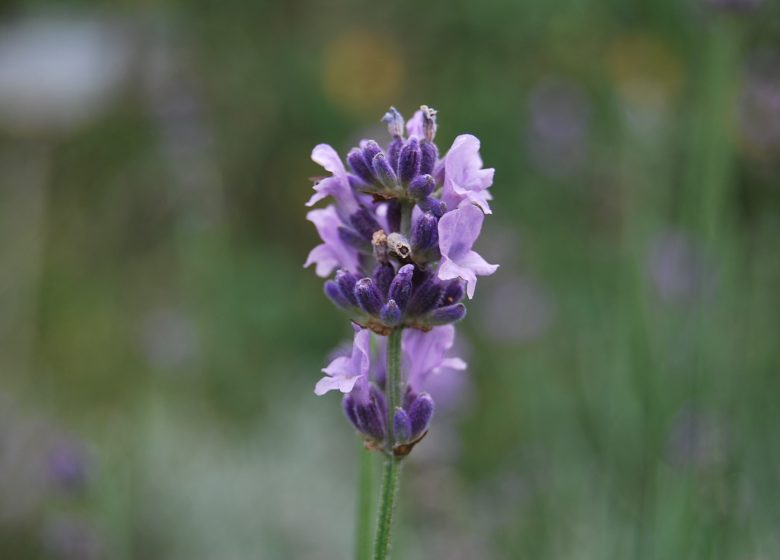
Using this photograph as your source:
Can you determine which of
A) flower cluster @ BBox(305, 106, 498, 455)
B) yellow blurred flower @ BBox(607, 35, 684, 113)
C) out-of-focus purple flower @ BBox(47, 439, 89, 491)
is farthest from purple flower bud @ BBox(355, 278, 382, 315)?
yellow blurred flower @ BBox(607, 35, 684, 113)

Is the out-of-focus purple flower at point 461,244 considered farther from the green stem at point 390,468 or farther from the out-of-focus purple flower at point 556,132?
the out-of-focus purple flower at point 556,132

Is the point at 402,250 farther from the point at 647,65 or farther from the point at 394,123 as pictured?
the point at 647,65

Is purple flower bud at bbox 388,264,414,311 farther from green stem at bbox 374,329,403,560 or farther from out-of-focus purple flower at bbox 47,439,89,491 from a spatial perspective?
out-of-focus purple flower at bbox 47,439,89,491

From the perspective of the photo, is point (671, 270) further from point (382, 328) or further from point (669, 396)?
point (382, 328)

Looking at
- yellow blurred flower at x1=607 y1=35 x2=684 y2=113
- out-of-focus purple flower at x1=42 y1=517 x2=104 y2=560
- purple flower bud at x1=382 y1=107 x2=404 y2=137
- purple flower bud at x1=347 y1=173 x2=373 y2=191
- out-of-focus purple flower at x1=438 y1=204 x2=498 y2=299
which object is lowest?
out-of-focus purple flower at x1=42 y1=517 x2=104 y2=560

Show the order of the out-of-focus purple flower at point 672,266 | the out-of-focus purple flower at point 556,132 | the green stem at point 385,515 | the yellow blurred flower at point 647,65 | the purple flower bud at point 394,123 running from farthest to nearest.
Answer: the yellow blurred flower at point 647,65 < the out-of-focus purple flower at point 556,132 < the out-of-focus purple flower at point 672,266 < the purple flower bud at point 394,123 < the green stem at point 385,515

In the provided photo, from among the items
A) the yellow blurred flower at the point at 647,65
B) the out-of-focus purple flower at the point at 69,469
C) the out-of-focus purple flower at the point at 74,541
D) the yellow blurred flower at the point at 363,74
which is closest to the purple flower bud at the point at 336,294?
the out-of-focus purple flower at the point at 69,469

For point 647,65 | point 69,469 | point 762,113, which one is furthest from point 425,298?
point 647,65
